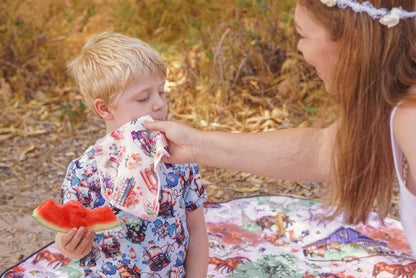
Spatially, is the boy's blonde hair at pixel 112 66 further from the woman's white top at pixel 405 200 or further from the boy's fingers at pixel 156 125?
the woman's white top at pixel 405 200

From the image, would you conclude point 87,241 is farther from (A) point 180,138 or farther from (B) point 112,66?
(B) point 112,66

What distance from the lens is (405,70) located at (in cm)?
201

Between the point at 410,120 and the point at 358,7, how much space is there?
367mm

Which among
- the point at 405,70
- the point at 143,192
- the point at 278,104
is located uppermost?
the point at 405,70

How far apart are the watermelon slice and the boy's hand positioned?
25mm

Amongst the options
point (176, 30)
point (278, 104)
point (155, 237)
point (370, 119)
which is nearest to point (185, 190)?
point (155, 237)

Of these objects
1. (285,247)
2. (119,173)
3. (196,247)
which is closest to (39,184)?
(285,247)

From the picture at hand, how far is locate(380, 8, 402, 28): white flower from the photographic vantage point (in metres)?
1.95

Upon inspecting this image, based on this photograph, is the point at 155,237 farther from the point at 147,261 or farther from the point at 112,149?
the point at 112,149

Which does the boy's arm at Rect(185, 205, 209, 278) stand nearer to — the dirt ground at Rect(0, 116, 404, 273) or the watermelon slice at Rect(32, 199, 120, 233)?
the watermelon slice at Rect(32, 199, 120, 233)

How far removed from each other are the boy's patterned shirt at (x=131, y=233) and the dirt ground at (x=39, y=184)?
1182mm

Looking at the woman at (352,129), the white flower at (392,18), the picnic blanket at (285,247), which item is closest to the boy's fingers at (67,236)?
the woman at (352,129)

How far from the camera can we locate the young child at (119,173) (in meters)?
2.37

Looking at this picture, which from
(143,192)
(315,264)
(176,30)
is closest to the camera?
(143,192)
